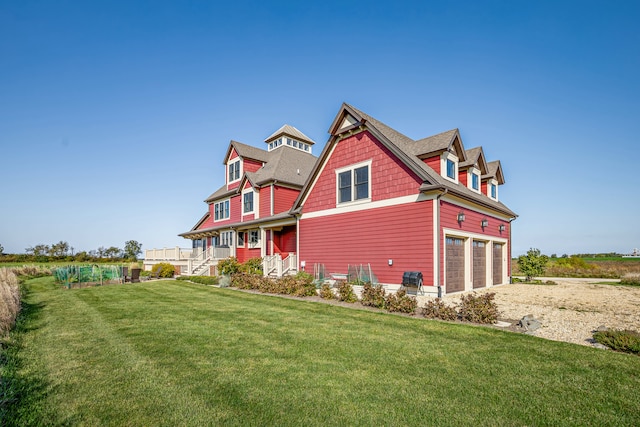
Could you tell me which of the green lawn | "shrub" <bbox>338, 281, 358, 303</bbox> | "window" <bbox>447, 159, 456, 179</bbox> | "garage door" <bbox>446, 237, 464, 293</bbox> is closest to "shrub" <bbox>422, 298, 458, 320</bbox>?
the green lawn

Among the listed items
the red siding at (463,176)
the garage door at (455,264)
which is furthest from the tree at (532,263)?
the garage door at (455,264)

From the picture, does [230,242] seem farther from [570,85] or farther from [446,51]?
[570,85]

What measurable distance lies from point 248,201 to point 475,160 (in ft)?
52.5

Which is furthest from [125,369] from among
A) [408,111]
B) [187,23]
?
[408,111]

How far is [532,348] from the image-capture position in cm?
661

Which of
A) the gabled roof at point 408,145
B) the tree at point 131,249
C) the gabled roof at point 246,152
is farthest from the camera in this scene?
the tree at point 131,249

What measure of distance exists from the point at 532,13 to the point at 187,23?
14.2 m

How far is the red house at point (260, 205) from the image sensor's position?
22.7 m

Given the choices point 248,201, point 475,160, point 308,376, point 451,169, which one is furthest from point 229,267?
point 308,376

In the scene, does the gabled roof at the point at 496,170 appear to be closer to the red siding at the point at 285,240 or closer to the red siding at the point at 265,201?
the red siding at the point at 285,240

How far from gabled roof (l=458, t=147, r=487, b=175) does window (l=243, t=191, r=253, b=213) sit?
1482 cm

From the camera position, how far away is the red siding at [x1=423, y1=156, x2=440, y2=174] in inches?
616

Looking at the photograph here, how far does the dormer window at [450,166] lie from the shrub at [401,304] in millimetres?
7553

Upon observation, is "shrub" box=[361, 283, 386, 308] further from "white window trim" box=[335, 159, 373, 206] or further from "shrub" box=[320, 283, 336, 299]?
"white window trim" box=[335, 159, 373, 206]
